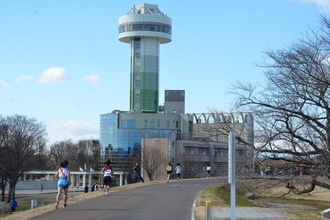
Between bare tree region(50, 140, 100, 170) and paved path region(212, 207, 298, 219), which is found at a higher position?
bare tree region(50, 140, 100, 170)

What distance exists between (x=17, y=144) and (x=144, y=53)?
7368 cm

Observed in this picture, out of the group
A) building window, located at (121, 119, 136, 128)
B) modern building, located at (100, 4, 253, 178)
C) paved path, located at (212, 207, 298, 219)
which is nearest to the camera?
paved path, located at (212, 207, 298, 219)

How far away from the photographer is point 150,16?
133250mm

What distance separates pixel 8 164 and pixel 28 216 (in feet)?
154

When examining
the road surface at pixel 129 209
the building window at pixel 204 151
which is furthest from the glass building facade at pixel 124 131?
the road surface at pixel 129 209

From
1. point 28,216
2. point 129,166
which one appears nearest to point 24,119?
point 129,166

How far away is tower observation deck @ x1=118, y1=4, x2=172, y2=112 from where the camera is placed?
133 metres

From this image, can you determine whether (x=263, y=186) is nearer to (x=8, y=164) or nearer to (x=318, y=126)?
(x=318, y=126)

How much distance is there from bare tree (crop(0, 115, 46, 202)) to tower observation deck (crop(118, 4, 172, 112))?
210 ft

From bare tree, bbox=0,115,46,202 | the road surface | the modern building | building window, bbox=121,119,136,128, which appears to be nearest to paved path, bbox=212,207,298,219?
the road surface

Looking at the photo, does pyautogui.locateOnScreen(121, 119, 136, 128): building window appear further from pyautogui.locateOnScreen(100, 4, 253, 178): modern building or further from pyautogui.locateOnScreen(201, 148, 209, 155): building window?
pyautogui.locateOnScreen(201, 148, 209, 155): building window

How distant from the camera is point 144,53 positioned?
5221 inches

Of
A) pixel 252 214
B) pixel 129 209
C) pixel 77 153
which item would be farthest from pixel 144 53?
pixel 252 214

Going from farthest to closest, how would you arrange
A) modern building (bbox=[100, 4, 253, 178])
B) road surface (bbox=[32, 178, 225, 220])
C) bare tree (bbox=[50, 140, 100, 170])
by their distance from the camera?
bare tree (bbox=[50, 140, 100, 170]) < modern building (bbox=[100, 4, 253, 178]) < road surface (bbox=[32, 178, 225, 220])
